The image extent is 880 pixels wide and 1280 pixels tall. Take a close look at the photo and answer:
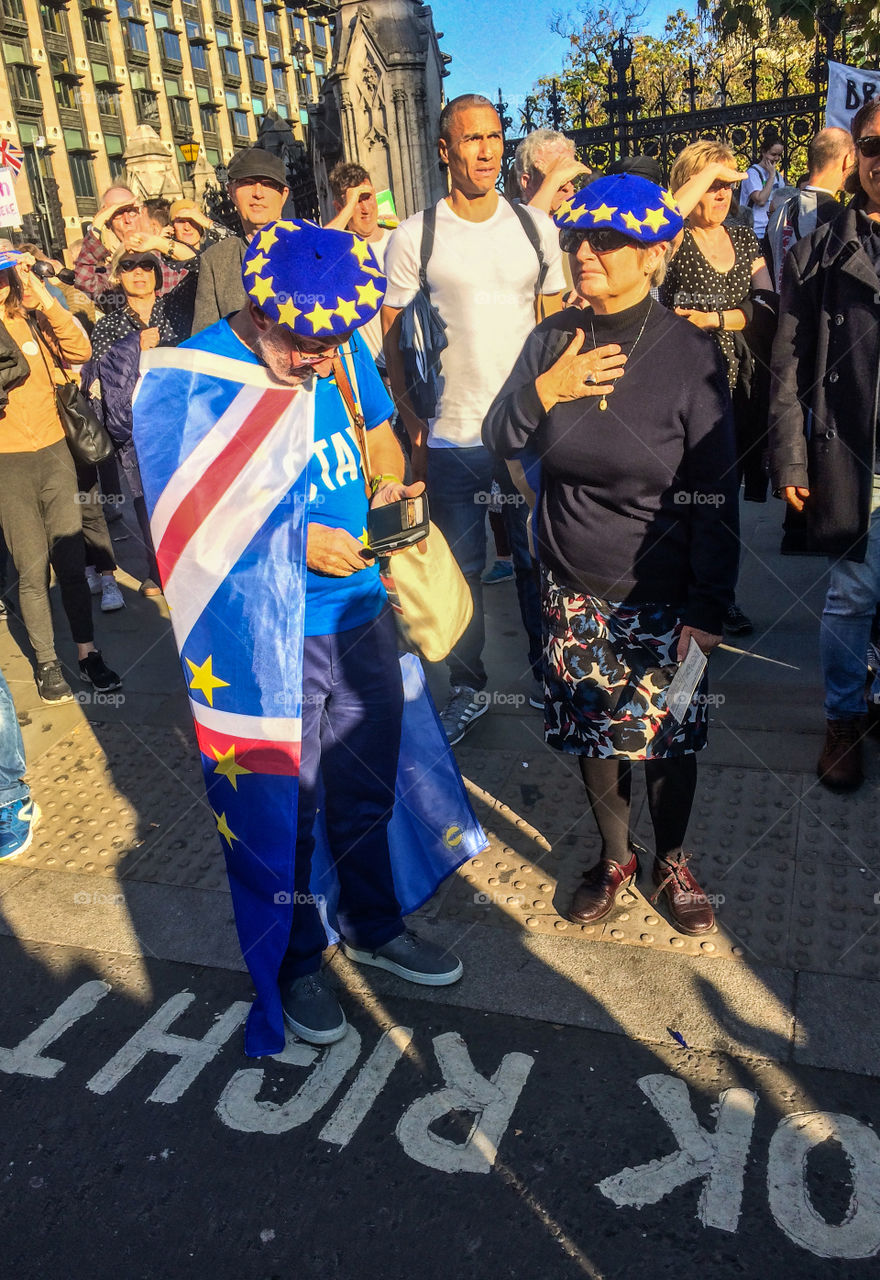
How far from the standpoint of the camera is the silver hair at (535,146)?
5.35 meters

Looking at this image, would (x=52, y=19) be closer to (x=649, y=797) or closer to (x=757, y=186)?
(x=757, y=186)

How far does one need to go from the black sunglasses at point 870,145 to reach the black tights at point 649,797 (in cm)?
199

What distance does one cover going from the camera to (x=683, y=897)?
3223 mm

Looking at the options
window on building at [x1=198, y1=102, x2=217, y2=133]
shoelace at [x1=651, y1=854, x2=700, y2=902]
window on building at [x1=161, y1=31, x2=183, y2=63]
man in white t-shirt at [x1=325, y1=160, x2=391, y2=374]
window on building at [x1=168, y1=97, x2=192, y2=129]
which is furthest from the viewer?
window on building at [x1=198, y1=102, x2=217, y2=133]

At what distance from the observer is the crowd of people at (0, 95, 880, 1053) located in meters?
2.58

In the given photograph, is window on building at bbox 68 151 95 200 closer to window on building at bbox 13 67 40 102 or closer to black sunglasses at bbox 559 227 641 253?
window on building at bbox 13 67 40 102

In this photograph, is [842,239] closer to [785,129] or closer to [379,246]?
[379,246]

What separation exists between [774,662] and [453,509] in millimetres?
1629

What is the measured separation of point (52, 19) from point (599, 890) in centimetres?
6268

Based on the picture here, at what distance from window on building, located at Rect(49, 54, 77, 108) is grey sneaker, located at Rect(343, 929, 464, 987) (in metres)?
61.7

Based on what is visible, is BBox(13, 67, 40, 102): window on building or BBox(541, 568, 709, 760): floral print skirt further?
BBox(13, 67, 40, 102): window on building

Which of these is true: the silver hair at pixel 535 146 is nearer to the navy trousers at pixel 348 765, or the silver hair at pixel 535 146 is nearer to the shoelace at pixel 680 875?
the navy trousers at pixel 348 765

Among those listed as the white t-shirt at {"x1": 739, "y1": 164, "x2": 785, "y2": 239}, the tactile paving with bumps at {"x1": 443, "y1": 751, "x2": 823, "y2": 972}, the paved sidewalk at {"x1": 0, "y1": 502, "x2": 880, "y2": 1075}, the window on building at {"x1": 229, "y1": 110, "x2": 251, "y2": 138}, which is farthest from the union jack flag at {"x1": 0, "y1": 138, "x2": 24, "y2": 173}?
the window on building at {"x1": 229, "y1": 110, "x2": 251, "y2": 138}

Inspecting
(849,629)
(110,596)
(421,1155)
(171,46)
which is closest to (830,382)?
(849,629)
